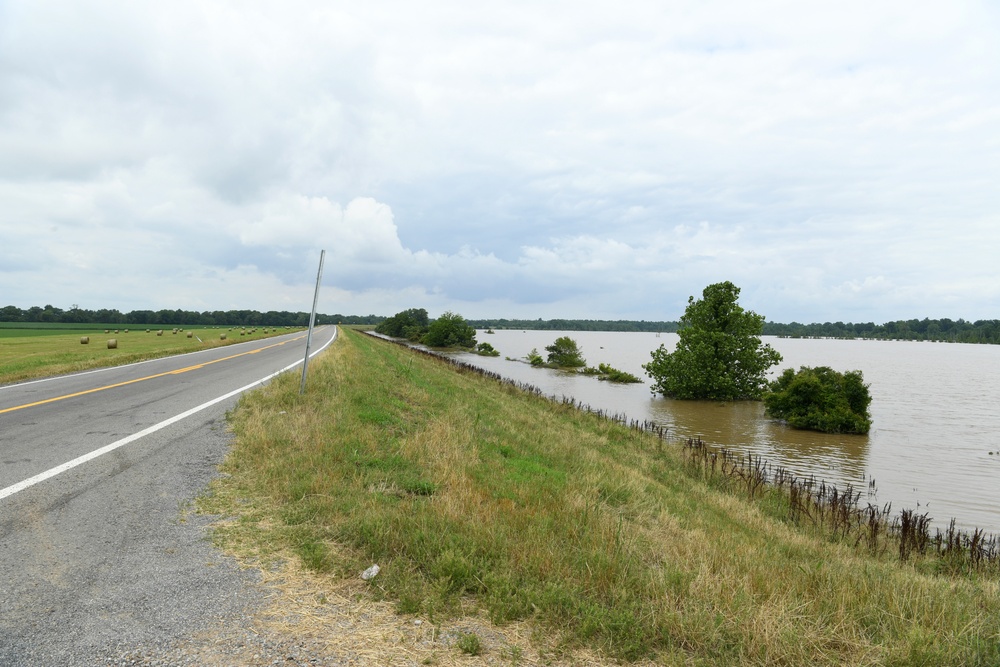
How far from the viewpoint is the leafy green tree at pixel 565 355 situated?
56531mm

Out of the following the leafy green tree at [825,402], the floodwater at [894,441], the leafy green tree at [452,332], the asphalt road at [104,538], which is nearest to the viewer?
the asphalt road at [104,538]

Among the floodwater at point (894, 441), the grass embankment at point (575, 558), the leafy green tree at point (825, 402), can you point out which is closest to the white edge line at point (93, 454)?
the grass embankment at point (575, 558)

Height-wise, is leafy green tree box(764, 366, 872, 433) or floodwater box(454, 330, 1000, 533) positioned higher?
leafy green tree box(764, 366, 872, 433)

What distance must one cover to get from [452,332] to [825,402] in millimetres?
71015

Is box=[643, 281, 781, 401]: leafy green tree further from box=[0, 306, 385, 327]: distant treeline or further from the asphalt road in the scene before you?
box=[0, 306, 385, 327]: distant treeline

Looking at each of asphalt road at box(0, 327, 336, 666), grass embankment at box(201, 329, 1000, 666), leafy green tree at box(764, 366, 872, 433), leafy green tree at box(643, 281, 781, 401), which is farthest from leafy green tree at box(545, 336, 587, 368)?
asphalt road at box(0, 327, 336, 666)

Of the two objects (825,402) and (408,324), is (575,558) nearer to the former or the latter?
(825,402)

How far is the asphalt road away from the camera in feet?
10.6

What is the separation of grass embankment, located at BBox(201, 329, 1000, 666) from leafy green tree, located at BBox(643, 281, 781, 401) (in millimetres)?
27797

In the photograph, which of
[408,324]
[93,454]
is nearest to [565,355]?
[93,454]

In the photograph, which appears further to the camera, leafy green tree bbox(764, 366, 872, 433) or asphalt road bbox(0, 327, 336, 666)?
leafy green tree bbox(764, 366, 872, 433)

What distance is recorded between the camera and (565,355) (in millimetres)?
58000

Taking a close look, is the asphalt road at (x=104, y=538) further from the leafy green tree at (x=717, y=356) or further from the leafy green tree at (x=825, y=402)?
the leafy green tree at (x=717, y=356)

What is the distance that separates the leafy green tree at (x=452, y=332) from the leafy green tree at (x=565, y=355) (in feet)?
108
